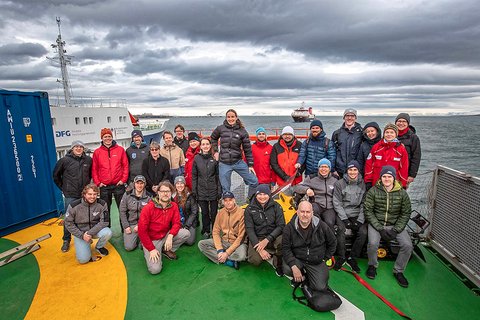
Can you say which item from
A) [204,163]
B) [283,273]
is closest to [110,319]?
[283,273]

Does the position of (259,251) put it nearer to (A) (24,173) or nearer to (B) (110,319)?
(B) (110,319)

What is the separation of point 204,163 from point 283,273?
226 cm

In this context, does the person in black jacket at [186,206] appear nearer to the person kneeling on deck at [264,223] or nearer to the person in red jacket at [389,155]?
the person kneeling on deck at [264,223]

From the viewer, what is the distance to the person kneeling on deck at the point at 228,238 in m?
4.16

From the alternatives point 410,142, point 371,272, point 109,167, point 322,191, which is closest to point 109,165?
point 109,167

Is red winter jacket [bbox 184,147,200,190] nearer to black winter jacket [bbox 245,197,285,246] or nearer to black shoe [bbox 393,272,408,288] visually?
black winter jacket [bbox 245,197,285,246]

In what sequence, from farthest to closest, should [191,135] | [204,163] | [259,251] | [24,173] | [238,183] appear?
[238,183], [191,135], [24,173], [204,163], [259,251]

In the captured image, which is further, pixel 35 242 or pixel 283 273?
pixel 35 242

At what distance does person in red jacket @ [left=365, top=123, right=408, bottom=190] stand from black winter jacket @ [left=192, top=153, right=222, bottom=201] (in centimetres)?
271

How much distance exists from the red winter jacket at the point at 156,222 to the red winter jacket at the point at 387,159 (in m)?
3.38

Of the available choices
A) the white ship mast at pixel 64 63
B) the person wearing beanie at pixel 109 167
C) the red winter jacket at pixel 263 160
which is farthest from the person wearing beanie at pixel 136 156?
the white ship mast at pixel 64 63

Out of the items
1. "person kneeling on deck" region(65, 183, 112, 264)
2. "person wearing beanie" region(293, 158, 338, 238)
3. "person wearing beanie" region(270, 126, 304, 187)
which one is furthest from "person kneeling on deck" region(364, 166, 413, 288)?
"person kneeling on deck" region(65, 183, 112, 264)

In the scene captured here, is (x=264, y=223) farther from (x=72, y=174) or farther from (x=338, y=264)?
(x=72, y=174)

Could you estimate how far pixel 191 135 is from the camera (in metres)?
5.82
